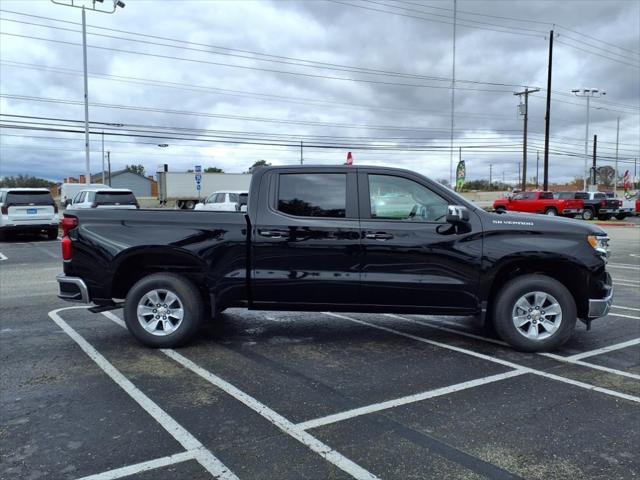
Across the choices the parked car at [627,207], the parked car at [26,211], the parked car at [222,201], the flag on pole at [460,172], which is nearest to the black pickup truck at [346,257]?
the parked car at [26,211]

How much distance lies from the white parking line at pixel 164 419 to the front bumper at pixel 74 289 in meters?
0.53

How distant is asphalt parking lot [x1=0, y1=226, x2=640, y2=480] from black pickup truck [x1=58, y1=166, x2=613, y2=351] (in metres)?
0.45

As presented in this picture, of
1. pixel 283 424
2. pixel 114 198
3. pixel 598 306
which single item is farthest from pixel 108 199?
pixel 598 306

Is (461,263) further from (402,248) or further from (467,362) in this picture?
(467,362)

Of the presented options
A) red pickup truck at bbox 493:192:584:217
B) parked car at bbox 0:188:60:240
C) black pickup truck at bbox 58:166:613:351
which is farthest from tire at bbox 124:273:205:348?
Result: red pickup truck at bbox 493:192:584:217

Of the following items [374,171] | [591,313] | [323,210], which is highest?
[374,171]

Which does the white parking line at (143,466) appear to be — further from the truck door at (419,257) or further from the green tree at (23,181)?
the green tree at (23,181)

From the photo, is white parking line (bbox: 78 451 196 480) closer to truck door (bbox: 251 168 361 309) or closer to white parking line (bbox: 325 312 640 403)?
truck door (bbox: 251 168 361 309)

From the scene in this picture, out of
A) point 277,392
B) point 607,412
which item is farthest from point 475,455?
point 277,392

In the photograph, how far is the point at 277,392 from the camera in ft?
14.3

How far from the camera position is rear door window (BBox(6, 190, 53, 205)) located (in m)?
17.9

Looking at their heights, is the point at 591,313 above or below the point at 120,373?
above

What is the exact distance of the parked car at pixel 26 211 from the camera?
17.9 meters

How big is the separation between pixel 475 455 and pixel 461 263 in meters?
2.36
